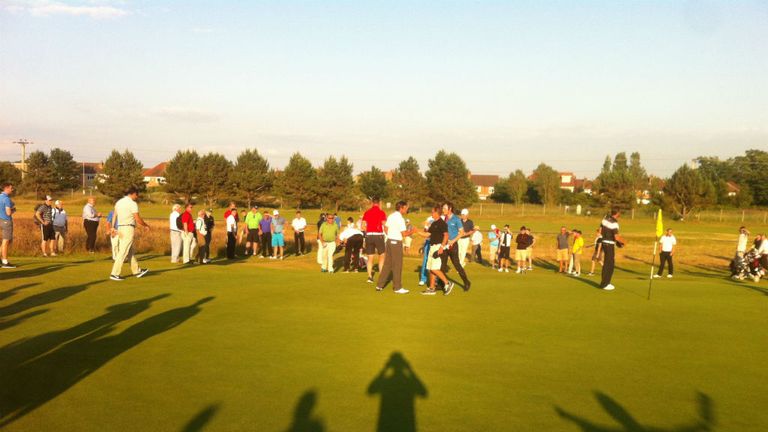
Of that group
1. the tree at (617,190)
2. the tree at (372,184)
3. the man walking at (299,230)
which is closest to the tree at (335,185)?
the tree at (372,184)

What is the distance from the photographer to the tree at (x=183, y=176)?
88000 mm

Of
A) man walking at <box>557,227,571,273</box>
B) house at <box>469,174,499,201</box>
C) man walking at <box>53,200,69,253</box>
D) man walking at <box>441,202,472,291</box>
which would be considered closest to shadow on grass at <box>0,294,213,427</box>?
man walking at <box>441,202,472,291</box>

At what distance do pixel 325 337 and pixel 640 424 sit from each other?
4.49m

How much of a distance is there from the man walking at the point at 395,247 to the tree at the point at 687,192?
2903 inches

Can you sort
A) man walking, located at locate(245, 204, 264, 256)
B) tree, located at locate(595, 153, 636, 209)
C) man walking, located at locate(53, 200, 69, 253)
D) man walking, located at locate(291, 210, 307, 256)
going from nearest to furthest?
man walking, located at locate(53, 200, 69, 253)
man walking, located at locate(245, 204, 264, 256)
man walking, located at locate(291, 210, 307, 256)
tree, located at locate(595, 153, 636, 209)

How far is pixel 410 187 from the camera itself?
329 feet

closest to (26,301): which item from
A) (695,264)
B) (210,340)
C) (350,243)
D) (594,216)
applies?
(210,340)

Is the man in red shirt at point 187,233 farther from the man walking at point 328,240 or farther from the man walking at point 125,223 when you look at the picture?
the man walking at point 125,223

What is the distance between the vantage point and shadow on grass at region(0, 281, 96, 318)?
33.0 feet

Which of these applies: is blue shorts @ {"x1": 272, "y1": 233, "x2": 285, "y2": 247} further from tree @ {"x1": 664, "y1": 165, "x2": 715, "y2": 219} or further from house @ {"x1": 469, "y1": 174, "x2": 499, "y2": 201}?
house @ {"x1": 469, "y1": 174, "x2": 499, "y2": 201}

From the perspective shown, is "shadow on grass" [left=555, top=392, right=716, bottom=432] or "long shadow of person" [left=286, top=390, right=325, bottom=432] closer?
"long shadow of person" [left=286, top=390, right=325, bottom=432]

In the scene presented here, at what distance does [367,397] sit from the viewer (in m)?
6.25

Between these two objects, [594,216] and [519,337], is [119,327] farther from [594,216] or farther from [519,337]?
[594,216]

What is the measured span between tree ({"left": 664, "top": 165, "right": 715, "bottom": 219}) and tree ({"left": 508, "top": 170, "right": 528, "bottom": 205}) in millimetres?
27063
